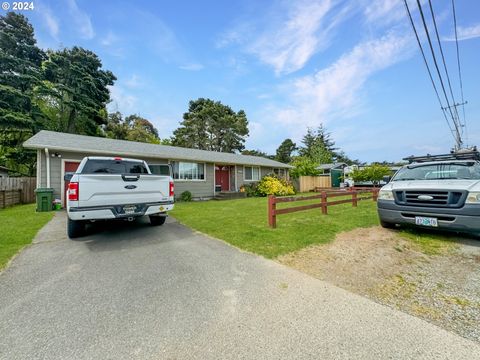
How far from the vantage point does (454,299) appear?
8.25 feet

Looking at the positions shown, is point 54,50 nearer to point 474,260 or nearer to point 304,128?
point 474,260

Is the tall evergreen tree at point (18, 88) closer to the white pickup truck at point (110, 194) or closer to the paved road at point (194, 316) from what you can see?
the white pickup truck at point (110, 194)

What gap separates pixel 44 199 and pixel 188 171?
716 centimetres

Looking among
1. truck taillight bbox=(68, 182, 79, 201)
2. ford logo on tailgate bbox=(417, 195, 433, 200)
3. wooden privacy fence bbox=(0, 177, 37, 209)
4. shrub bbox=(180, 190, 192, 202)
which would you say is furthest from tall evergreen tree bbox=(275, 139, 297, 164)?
truck taillight bbox=(68, 182, 79, 201)

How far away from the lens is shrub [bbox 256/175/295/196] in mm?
17078

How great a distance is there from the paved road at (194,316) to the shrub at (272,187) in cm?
1342

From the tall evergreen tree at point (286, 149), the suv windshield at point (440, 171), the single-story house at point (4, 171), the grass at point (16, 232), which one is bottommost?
the grass at point (16, 232)

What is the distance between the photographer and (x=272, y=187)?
17125mm

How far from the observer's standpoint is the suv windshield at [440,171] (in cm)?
486

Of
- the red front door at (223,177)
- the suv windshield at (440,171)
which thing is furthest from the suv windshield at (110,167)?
the red front door at (223,177)

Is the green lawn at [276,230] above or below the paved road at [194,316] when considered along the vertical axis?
above

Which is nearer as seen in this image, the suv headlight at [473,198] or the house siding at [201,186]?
the suv headlight at [473,198]

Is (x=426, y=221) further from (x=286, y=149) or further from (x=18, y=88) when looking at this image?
(x=286, y=149)

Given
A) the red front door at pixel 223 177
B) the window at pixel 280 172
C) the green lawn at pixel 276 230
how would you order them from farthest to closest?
1. the window at pixel 280 172
2. the red front door at pixel 223 177
3. the green lawn at pixel 276 230
